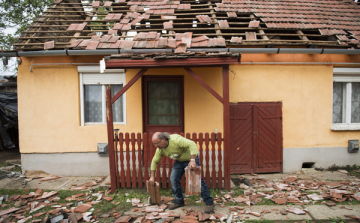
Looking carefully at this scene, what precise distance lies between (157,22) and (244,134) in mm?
4552

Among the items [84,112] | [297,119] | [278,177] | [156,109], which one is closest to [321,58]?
[297,119]

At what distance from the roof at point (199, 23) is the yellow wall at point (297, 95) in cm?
77

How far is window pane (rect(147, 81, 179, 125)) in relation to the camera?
261 inches

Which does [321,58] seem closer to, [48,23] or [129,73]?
[129,73]

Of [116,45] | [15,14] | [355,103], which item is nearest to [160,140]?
[116,45]

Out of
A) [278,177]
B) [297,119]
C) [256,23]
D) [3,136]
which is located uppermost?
[256,23]

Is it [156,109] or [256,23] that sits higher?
[256,23]

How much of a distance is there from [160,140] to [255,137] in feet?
11.8

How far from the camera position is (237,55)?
4805 mm


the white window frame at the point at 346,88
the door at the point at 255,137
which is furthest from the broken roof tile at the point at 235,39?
the white window frame at the point at 346,88

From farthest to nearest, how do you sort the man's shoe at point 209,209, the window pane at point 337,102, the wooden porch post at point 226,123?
the window pane at point 337,102 → the wooden porch post at point 226,123 → the man's shoe at point 209,209

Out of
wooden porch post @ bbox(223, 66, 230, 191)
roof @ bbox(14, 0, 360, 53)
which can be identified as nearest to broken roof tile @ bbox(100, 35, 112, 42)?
roof @ bbox(14, 0, 360, 53)

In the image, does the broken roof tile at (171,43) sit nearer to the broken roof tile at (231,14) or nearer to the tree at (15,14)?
the broken roof tile at (231,14)

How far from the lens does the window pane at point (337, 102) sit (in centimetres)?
692
